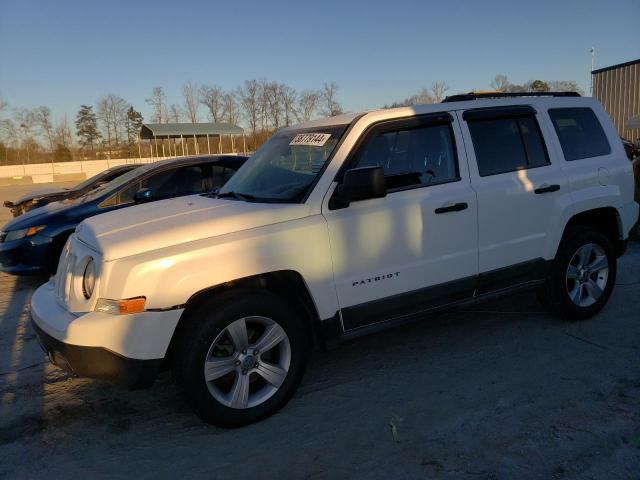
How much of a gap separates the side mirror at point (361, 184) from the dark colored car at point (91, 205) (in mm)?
3097

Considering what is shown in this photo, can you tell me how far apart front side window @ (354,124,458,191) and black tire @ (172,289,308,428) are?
1173mm

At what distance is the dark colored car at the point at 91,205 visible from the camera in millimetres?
6463

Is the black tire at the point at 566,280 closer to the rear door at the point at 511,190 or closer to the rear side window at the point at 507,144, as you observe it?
the rear door at the point at 511,190

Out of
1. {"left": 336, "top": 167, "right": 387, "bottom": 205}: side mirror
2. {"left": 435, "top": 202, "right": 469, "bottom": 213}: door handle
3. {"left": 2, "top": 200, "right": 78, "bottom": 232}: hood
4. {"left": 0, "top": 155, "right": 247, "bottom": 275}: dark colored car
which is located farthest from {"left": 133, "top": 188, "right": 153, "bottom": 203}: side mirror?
{"left": 435, "top": 202, "right": 469, "bottom": 213}: door handle

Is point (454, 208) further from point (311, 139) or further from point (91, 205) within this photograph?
point (91, 205)

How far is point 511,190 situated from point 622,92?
32.3m

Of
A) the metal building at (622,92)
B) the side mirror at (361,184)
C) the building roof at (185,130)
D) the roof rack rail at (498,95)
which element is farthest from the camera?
the building roof at (185,130)

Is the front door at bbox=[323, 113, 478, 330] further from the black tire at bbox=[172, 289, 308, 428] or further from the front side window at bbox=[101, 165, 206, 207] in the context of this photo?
the front side window at bbox=[101, 165, 206, 207]

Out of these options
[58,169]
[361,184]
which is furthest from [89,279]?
[58,169]

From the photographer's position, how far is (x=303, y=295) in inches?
133

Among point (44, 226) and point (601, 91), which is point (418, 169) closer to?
point (44, 226)

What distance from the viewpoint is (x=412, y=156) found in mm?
3803

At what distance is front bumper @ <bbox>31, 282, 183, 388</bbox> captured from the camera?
289cm

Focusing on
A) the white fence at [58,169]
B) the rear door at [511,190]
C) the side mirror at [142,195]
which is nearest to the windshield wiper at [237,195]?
the rear door at [511,190]
